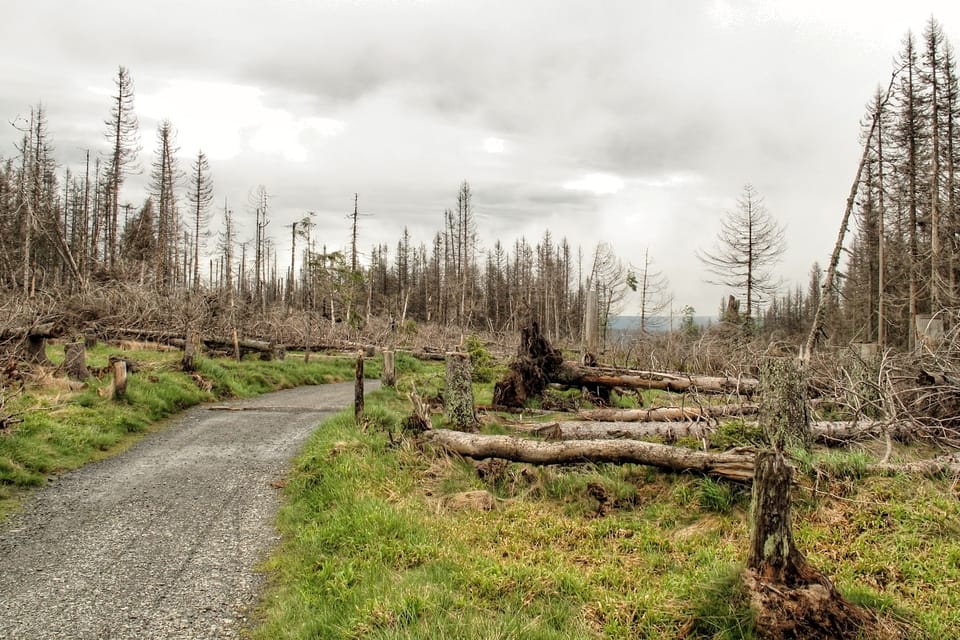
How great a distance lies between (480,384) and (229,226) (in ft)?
127

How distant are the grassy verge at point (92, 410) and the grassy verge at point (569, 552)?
12.4 feet

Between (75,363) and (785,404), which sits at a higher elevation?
(785,404)

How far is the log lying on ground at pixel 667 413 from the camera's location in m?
8.74

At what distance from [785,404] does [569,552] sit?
3467 mm

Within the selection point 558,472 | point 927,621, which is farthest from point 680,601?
point 558,472

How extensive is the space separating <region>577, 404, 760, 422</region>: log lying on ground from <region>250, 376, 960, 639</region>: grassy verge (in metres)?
2.92

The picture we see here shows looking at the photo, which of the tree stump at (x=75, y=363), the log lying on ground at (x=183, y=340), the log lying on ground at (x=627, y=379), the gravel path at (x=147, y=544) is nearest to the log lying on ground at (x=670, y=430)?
the log lying on ground at (x=627, y=379)

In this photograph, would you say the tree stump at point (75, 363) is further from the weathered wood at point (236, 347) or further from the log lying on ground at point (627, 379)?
the log lying on ground at point (627, 379)

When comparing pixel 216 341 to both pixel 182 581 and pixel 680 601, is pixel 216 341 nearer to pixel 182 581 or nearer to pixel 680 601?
pixel 182 581

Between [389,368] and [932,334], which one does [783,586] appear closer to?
[932,334]

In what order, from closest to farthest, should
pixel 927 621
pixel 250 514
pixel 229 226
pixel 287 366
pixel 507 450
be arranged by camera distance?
pixel 927 621 < pixel 250 514 < pixel 507 450 < pixel 287 366 < pixel 229 226

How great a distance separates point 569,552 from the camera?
4.83 metres

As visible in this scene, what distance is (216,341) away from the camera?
1914 centimetres

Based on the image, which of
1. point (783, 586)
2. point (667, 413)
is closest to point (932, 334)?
point (667, 413)
